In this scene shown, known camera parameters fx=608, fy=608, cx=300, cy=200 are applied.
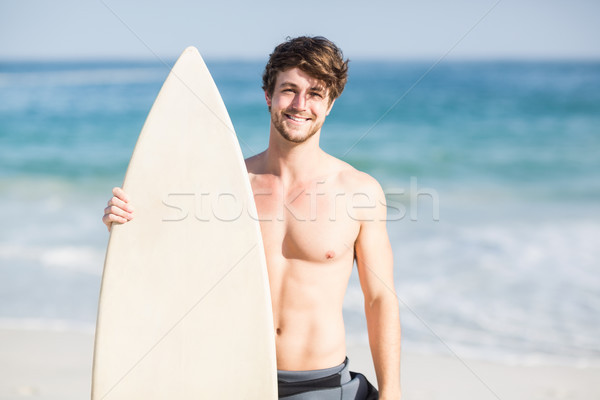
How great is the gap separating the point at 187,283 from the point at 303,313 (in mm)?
399

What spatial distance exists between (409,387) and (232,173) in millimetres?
2279

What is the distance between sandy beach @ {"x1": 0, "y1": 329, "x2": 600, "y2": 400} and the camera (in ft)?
11.9

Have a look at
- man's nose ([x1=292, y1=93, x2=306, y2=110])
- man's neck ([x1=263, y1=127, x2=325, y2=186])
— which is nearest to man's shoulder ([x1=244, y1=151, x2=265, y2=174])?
man's neck ([x1=263, y1=127, x2=325, y2=186])

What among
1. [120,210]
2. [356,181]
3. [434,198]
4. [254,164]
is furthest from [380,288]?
[434,198]

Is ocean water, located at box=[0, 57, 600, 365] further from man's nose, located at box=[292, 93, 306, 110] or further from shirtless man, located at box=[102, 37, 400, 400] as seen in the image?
man's nose, located at box=[292, 93, 306, 110]

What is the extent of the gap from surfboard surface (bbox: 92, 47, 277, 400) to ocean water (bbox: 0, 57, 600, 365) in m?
2.62

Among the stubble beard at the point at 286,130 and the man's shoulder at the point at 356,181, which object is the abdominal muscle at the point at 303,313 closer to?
the man's shoulder at the point at 356,181

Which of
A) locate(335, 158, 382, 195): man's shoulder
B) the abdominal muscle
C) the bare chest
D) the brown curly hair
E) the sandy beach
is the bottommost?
the sandy beach

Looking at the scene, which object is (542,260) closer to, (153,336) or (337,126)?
(153,336)

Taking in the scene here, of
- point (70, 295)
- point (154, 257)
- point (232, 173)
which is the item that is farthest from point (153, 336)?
point (70, 295)

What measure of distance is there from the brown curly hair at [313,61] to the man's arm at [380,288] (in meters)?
0.37

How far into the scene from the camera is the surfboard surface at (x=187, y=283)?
193cm

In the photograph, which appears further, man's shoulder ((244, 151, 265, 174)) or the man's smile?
man's shoulder ((244, 151, 265, 174))

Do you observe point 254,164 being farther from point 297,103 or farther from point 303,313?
point 303,313
